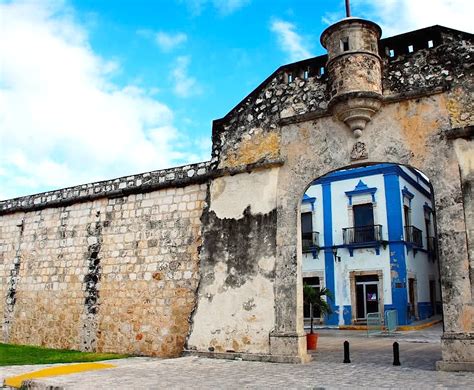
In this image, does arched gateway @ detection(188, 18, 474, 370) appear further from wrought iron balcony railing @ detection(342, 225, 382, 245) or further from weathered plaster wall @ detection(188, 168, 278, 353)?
wrought iron balcony railing @ detection(342, 225, 382, 245)

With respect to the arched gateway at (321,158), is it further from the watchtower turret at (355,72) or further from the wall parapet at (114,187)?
the wall parapet at (114,187)

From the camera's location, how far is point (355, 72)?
26.3 ft

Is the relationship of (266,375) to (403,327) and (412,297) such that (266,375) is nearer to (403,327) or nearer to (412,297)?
(403,327)

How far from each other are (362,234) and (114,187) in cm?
1045

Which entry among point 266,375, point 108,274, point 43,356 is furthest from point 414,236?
point 43,356

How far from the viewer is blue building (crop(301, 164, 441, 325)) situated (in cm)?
1731

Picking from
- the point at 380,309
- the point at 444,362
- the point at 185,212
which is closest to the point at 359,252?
the point at 380,309

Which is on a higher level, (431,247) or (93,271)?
(431,247)

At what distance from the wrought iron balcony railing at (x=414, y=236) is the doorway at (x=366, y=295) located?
1.99 metres

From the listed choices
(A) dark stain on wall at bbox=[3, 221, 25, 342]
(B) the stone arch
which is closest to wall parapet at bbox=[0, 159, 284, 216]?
(B) the stone arch

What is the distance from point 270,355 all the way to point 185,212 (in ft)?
11.1

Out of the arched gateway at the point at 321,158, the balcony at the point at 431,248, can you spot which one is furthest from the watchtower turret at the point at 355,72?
the balcony at the point at 431,248

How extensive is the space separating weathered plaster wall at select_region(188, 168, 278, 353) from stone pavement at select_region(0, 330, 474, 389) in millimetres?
476

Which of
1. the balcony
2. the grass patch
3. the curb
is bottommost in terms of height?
the grass patch
